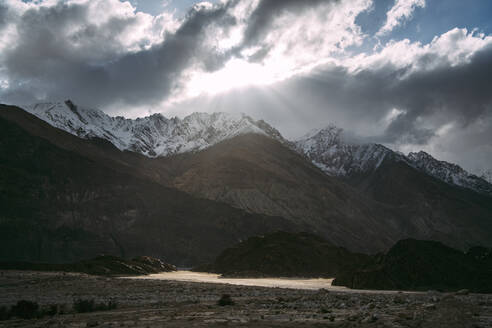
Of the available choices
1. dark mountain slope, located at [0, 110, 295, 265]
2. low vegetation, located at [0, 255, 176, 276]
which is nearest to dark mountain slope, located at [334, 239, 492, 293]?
low vegetation, located at [0, 255, 176, 276]

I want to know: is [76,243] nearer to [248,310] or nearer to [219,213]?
[219,213]

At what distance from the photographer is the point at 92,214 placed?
153 m

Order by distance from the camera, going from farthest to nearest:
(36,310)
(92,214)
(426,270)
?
(92,214)
(426,270)
(36,310)

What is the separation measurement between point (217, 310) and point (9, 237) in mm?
111176

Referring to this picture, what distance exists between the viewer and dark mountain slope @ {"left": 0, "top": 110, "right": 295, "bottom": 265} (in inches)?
5074

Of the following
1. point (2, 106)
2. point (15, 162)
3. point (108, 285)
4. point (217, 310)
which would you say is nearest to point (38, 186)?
point (15, 162)

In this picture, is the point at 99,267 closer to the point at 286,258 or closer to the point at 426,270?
the point at 286,258

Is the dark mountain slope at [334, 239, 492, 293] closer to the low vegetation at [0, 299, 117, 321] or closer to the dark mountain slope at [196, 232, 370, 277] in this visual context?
the dark mountain slope at [196, 232, 370, 277]

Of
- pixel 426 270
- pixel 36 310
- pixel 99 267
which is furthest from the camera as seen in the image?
pixel 99 267

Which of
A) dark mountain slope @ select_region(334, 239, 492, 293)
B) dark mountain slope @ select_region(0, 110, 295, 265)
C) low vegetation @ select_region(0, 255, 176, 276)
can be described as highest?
dark mountain slope @ select_region(0, 110, 295, 265)

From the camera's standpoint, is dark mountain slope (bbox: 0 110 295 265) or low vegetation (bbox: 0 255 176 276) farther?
dark mountain slope (bbox: 0 110 295 265)

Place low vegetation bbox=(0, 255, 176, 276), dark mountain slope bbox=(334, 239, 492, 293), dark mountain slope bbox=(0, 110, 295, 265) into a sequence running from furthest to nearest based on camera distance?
1. dark mountain slope bbox=(0, 110, 295, 265)
2. low vegetation bbox=(0, 255, 176, 276)
3. dark mountain slope bbox=(334, 239, 492, 293)

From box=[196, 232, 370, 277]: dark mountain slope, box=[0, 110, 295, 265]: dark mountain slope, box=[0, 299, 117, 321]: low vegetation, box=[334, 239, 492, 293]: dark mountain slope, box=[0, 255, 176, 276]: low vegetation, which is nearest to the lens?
box=[0, 299, 117, 321]: low vegetation

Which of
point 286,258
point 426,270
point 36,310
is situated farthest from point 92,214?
point 36,310
